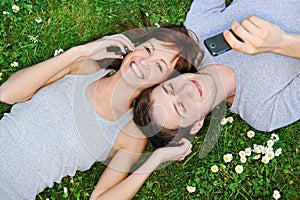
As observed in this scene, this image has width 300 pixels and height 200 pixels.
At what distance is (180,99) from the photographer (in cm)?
220

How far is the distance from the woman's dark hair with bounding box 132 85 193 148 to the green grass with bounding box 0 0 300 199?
16.5 inches

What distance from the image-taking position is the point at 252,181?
9.08ft

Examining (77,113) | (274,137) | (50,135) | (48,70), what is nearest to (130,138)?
(77,113)

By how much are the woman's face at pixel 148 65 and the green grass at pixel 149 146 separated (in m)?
0.63

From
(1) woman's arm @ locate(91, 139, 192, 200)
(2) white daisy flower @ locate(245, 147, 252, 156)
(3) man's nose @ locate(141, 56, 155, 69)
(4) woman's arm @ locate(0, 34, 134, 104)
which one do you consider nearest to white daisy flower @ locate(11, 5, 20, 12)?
(4) woman's arm @ locate(0, 34, 134, 104)

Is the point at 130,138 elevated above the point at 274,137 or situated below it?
above

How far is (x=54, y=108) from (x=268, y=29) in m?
1.06

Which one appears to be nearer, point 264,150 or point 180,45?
point 180,45

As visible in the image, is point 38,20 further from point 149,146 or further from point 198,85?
point 198,85

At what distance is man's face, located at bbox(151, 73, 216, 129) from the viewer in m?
2.20

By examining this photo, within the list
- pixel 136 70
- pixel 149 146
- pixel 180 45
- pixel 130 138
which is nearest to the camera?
pixel 136 70

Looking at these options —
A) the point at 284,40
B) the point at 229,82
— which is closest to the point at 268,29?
the point at 284,40

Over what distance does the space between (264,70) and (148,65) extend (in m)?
0.58

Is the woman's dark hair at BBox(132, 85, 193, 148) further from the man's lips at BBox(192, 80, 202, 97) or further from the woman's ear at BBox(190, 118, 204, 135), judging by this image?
the man's lips at BBox(192, 80, 202, 97)
